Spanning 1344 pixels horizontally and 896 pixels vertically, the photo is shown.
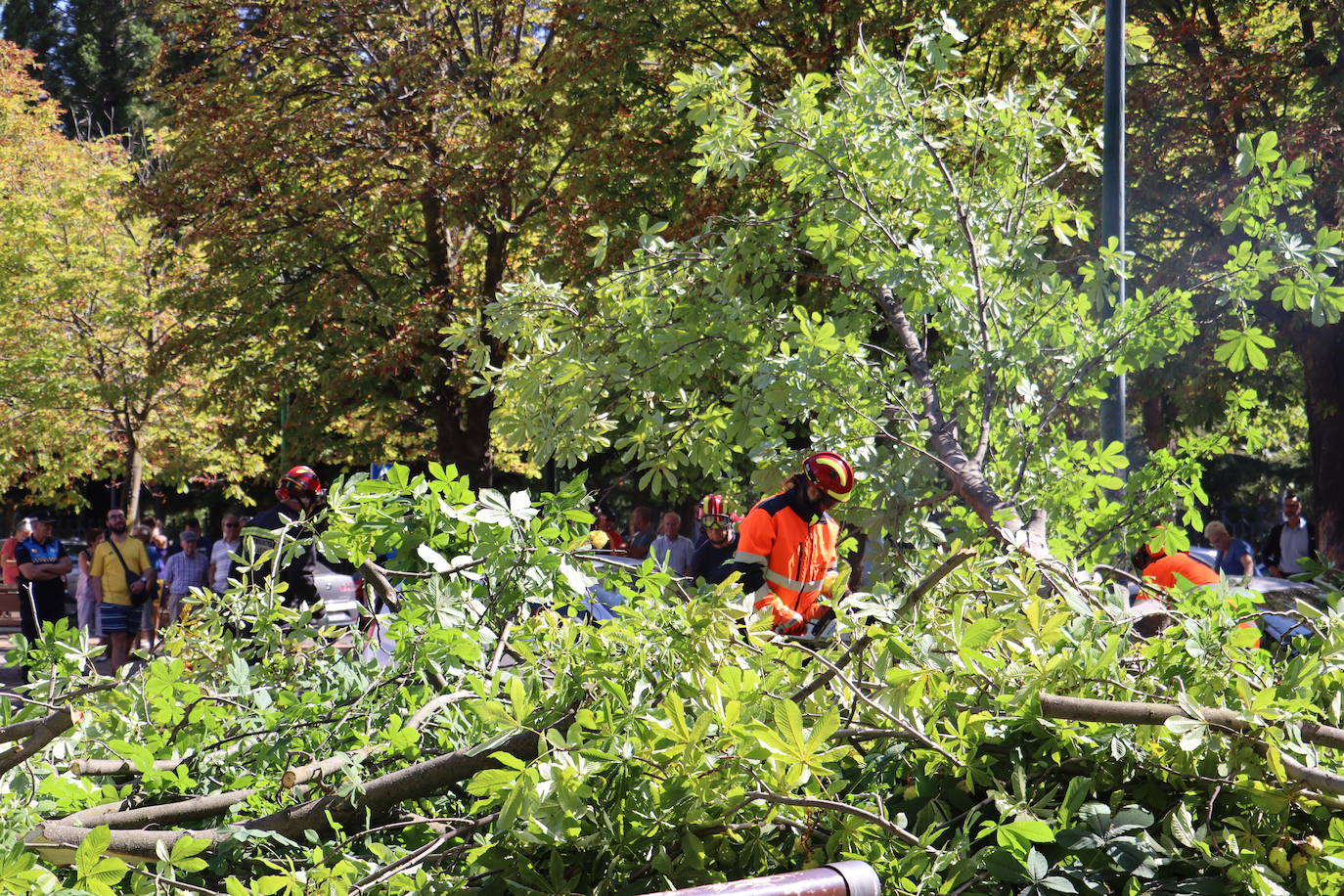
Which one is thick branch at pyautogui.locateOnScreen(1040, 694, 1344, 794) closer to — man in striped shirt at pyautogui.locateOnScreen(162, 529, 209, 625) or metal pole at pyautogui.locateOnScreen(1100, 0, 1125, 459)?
metal pole at pyautogui.locateOnScreen(1100, 0, 1125, 459)

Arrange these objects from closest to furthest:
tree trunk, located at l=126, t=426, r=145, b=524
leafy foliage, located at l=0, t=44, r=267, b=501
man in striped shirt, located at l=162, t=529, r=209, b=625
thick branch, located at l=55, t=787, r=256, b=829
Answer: thick branch, located at l=55, t=787, r=256, b=829 → man in striped shirt, located at l=162, t=529, r=209, b=625 → leafy foliage, located at l=0, t=44, r=267, b=501 → tree trunk, located at l=126, t=426, r=145, b=524

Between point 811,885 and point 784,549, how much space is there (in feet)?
14.0

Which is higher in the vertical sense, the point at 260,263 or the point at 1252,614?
the point at 260,263

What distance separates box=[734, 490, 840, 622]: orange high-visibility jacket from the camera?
5.90 m

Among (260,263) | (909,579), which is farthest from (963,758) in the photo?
(260,263)

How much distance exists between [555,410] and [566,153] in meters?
9.31

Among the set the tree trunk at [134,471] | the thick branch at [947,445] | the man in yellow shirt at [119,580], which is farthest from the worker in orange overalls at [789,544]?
the tree trunk at [134,471]

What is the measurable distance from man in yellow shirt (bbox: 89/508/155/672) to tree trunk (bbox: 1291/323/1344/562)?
12.2 meters

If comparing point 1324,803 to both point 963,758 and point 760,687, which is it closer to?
point 963,758

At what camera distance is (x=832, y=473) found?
17.5ft

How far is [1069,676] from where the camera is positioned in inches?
94.0

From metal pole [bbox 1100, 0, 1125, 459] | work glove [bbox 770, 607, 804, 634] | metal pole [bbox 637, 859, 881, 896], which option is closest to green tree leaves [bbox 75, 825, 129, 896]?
metal pole [bbox 637, 859, 881, 896]

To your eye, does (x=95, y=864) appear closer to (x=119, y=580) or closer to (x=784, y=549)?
(x=784, y=549)

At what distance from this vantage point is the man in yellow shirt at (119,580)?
41.8 feet
